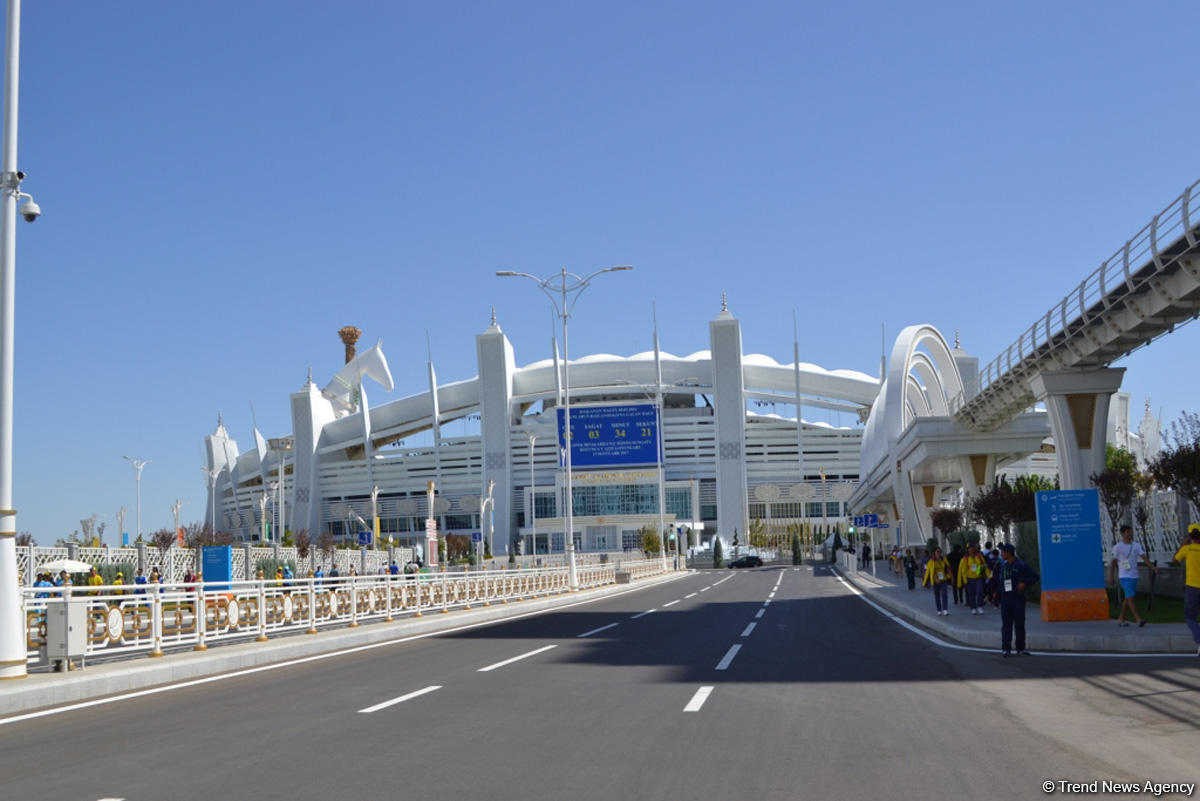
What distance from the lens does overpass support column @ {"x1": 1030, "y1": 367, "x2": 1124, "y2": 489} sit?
3391 cm

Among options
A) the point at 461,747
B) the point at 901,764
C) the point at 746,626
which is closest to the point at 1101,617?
the point at 746,626

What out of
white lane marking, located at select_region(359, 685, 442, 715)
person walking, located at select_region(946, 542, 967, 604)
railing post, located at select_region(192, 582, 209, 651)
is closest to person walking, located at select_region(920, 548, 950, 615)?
person walking, located at select_region(946, 542, 967, 604)

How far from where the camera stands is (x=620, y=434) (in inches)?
2761

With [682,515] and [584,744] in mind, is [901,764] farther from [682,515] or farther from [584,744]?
[682,515]

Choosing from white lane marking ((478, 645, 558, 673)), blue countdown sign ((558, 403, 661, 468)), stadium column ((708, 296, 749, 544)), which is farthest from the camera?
stadium column ((708, 296, 749, 544))

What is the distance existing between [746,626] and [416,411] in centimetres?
10472

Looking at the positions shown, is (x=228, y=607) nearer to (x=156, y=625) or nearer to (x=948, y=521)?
(x=156, y=625)

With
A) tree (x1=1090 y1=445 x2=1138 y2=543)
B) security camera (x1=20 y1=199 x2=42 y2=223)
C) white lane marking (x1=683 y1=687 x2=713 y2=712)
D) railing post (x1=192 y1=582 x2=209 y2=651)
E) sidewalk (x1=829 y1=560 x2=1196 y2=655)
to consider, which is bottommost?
sidewalk (x1=829 y1=560 x2=1196 y2=655)

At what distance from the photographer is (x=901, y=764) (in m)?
7.51

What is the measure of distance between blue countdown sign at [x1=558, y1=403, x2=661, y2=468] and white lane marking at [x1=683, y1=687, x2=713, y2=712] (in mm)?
58143

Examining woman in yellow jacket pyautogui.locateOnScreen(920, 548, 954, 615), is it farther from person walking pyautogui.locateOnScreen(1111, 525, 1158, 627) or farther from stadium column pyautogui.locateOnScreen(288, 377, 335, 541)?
stadium column pyautogui.locateOnScreen(288, 377, 335, 541)

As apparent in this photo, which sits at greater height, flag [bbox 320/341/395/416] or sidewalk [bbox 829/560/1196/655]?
flag [bbox 320/341/395/416]

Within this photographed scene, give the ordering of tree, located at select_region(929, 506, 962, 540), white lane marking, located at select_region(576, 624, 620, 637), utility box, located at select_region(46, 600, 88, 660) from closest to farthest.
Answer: utility box, located at select_region(46, 600, 88, 660) → white lane marking, located at select_region(576, 624, 620, 637) → tree, located at select_region(929, 506, 962, 540)

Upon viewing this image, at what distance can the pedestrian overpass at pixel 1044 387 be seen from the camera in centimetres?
2684
